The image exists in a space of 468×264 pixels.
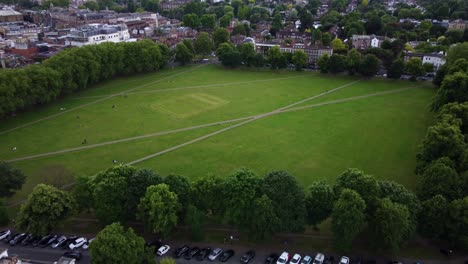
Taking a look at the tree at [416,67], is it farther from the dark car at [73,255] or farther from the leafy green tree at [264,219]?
the dark car at [73,255]

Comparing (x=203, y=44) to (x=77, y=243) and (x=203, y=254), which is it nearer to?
(x=77, y=243)

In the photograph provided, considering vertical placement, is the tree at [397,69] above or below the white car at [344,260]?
above

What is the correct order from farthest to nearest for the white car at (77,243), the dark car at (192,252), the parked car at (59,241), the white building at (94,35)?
the white building at (94,35) → the parked car at (59,241) → the white car at (77,243) → the dark car at (192,252)

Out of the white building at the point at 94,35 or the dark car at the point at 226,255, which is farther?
the white building at the point at 94,35

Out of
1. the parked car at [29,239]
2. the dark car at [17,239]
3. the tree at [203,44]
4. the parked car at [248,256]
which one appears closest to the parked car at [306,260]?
the parked car at [248,256]

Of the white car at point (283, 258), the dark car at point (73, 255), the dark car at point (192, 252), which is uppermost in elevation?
the white car at point (283, 258)

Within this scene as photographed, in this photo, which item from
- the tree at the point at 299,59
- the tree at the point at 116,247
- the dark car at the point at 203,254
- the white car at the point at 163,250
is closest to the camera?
the tree at the point at 116,247
